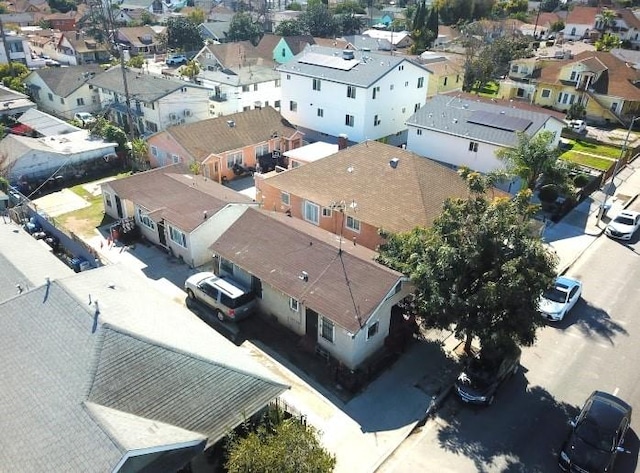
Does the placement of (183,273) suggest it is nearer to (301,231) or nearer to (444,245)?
(301,231)

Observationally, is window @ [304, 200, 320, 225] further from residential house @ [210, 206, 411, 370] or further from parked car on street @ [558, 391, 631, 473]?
parked car on street @ [558, 391, 631, 473]

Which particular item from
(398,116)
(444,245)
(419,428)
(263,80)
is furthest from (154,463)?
(263,80)

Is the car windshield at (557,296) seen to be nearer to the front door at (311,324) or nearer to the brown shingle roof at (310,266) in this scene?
the brown shingle roof at (310,266)

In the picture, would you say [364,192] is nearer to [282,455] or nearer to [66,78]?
[282,455]

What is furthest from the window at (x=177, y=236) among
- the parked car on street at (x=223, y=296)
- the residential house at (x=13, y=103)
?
the residential house at (x=13, y=103)

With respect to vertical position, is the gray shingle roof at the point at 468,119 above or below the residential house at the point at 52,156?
above

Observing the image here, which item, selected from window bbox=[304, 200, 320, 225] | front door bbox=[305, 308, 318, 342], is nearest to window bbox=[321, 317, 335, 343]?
front door bbox=[305, 308, 318, 342]
